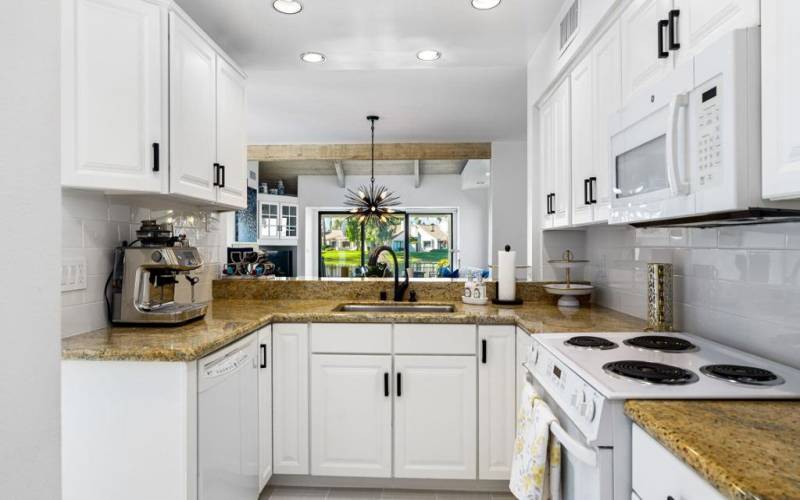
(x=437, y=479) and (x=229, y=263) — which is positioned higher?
(x=229, y=263)

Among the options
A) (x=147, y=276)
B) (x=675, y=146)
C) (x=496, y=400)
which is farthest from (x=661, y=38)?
(x=147, y=276)

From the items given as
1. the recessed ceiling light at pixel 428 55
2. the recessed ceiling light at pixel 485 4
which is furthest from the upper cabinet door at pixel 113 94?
the recessed ceiling light at pixel 428 55

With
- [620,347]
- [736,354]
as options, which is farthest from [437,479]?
[736,354]

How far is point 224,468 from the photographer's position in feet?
5.84

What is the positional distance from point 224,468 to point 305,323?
0.74 meters

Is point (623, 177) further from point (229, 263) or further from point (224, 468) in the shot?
point (229, 263)

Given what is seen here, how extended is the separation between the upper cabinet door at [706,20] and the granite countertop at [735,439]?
2.90 feet

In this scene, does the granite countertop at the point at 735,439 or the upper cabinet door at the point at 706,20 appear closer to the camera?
the granite countertop at the point at 735,439

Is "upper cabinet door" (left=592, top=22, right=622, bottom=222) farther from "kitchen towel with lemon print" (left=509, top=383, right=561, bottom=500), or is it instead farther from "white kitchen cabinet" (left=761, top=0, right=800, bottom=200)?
"kitchen towel with lemon print" (left=509, top=383, right=561, bottom=500)

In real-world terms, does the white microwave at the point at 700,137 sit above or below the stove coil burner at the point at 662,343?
above

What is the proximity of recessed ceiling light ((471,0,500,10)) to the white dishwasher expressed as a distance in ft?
6.34

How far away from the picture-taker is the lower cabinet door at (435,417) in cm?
227

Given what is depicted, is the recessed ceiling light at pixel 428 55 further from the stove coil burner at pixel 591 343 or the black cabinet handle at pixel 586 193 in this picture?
the stove coil burner at pixel 591 343

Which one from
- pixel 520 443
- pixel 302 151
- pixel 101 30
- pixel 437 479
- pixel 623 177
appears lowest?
pixel 437 479
